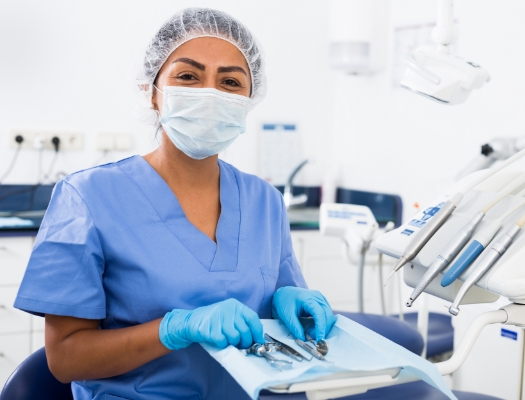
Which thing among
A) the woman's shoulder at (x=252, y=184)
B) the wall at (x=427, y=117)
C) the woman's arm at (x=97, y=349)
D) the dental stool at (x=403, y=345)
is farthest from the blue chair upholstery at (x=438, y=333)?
the woman's arm at (x=97, y=349)

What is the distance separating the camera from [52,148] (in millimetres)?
2514

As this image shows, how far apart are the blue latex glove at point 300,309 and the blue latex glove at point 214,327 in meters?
0.12

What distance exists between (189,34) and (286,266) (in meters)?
0.55

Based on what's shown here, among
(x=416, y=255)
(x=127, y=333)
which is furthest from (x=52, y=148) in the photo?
(x=416, y=255)

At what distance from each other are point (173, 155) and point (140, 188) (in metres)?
0.11

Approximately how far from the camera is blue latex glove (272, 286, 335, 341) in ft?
3.51

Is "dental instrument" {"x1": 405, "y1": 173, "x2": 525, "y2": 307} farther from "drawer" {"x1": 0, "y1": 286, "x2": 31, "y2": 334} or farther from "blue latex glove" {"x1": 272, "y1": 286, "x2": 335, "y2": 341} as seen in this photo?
"drawer" {"x1": 0, "y1": 286, "x2": 31, "y2": 334}

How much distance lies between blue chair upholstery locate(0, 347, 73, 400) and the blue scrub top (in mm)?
49

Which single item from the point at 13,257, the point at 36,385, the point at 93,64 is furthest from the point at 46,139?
the point at 36,385

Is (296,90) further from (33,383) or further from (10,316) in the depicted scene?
(33,383)

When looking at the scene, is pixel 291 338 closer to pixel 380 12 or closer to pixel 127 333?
pixel 127 333

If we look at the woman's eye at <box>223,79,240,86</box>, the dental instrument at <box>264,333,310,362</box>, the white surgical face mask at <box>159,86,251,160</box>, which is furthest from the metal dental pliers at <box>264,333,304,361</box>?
the woman's eye at <box>223,79,240,86</box>

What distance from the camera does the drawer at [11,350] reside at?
212 cm

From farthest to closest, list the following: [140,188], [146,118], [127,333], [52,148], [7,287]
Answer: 1. [52,148]
2. [7,287]
3. [146,118]
4. [140,188]
5. [127,333]
